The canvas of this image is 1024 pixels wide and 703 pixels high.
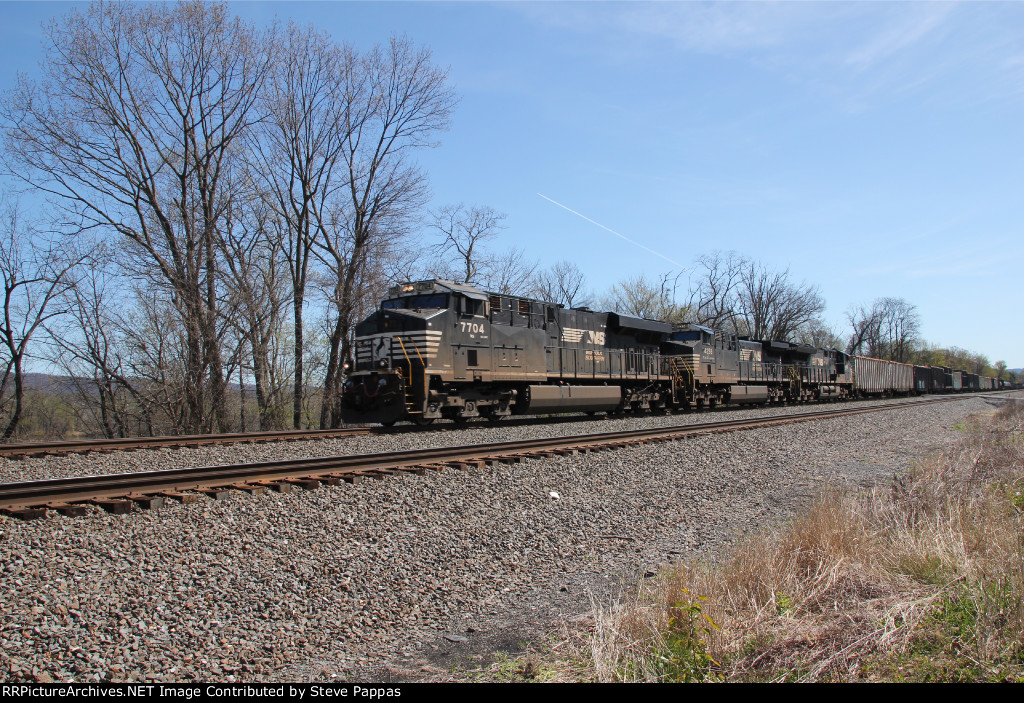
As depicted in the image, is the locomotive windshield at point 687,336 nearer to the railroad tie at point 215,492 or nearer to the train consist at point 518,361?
the train consist at point 518,361

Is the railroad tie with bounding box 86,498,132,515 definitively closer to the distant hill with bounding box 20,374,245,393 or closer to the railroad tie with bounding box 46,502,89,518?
the railroad tie with bounding box 46,502,89,518

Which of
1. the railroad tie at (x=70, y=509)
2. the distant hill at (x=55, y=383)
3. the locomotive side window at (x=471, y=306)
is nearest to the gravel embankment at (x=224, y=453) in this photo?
the locomotive side window at (x=471, y=306)

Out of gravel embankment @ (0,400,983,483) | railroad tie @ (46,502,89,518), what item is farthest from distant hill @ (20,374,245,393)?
railroad tie @ (46,502,89,518)

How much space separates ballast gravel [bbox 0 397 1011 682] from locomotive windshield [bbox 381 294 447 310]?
274 inches

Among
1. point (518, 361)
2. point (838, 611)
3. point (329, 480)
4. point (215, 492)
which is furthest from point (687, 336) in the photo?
point (838, 611)

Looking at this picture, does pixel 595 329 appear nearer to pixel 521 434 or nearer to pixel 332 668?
pixel 521 434

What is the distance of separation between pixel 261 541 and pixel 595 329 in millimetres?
15847

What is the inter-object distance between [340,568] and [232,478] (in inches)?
110

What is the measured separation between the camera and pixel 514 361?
16.7m

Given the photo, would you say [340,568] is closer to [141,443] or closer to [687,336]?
[141,443]

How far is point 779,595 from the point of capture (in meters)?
4.35

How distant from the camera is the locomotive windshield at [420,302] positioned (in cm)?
1504

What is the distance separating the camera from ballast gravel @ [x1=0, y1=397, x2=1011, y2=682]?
3691 mm
